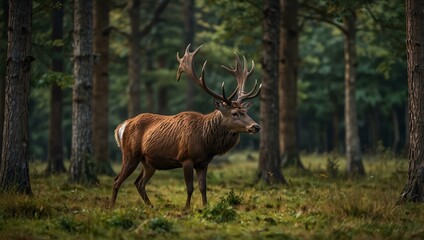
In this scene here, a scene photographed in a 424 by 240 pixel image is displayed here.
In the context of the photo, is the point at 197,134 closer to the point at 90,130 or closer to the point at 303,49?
the point at 90,130

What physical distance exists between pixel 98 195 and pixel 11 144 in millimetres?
2310

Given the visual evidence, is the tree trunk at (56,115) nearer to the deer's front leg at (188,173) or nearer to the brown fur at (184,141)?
the brown fur at (184,141)

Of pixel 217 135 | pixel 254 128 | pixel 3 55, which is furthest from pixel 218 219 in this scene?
pixel 3 55

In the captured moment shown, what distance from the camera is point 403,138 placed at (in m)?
46.1

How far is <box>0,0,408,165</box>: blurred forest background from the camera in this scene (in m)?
18.3

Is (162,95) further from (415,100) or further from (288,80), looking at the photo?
(415,100)

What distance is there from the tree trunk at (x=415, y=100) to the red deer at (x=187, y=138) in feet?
8.98

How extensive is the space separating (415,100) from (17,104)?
7.04 meters

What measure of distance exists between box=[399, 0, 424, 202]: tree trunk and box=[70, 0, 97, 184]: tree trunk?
7.44m

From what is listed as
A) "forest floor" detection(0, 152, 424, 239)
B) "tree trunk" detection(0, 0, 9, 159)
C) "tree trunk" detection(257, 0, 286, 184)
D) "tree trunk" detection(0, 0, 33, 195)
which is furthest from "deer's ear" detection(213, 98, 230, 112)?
"tree trunk" detection(0, 0, 9, 159)

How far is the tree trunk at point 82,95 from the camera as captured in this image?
14.2 metres

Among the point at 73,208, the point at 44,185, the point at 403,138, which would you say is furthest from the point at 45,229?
the point at 403,138

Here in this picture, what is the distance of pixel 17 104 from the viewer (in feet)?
34.2

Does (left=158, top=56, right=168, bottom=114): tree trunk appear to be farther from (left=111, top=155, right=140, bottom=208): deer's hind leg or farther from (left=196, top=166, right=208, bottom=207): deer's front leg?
(left=196, top=166, right=208, bottom=207): deer's front leg
